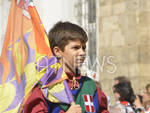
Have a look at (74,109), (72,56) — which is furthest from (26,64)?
(74,109)

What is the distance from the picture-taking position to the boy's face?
108 inches

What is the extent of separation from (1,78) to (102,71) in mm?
6072

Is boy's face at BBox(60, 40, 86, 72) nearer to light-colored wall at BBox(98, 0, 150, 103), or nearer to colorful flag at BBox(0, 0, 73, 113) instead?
colorful flag at BBox(0, 0, 73, 113)

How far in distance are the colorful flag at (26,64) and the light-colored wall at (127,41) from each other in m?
5.28

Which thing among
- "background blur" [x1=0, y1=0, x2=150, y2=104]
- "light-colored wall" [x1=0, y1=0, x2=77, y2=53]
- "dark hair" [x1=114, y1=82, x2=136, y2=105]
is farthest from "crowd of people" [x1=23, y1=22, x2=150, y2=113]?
"background blur" [x1=0, y1=0, x2=150, y2=104]

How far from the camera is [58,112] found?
2.59 meters

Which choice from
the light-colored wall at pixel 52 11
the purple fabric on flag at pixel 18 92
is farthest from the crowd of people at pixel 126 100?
the purple fabric on flag at pixel 18 92

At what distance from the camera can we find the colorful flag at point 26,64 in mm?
2654

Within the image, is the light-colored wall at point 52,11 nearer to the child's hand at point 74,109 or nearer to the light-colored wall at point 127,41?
the child's hand at point 74,109

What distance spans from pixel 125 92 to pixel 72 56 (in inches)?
94.5

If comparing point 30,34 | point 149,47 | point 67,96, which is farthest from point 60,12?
point 149,47

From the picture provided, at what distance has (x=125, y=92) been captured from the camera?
16.5ft

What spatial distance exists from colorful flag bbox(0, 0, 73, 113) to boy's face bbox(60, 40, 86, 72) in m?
0.09

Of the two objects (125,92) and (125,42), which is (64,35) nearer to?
(125,92)
